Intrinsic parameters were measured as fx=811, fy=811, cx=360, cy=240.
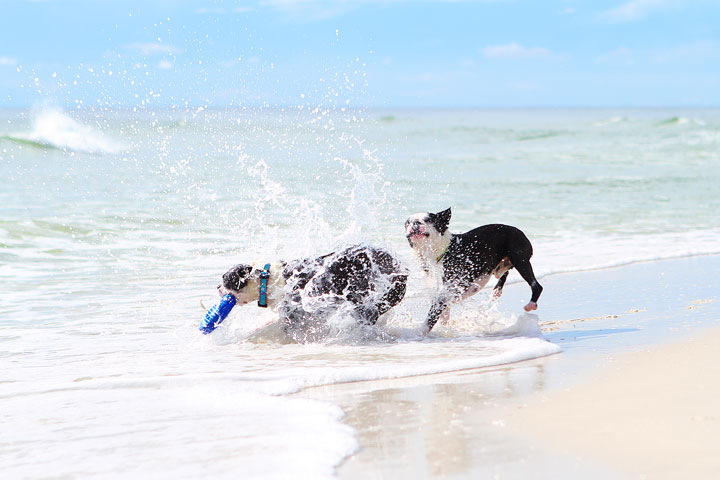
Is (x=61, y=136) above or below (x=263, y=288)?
above

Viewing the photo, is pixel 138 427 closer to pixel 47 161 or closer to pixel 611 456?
pixel 611 456

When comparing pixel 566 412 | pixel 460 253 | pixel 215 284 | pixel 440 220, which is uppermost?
pixel 440 220

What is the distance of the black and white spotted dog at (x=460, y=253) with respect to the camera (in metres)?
5.93

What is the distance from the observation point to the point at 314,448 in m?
3.43

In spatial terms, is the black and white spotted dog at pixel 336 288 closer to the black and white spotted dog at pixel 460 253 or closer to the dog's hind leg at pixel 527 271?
the black and white spotted dog at pixel 460 253

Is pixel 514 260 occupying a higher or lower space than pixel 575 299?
higher

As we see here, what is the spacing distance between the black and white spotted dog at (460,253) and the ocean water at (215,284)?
19 cm

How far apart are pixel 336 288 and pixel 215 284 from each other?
108 inches

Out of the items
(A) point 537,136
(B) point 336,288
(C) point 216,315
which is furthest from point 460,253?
(A) point 537,136

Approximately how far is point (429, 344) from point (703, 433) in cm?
256

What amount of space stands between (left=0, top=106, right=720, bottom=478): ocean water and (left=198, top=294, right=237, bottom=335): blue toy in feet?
0.65

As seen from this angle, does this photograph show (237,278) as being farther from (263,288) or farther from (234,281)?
(263,288)

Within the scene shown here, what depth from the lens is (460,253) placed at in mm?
6043

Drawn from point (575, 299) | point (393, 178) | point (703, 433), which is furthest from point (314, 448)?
point (393, 178)
